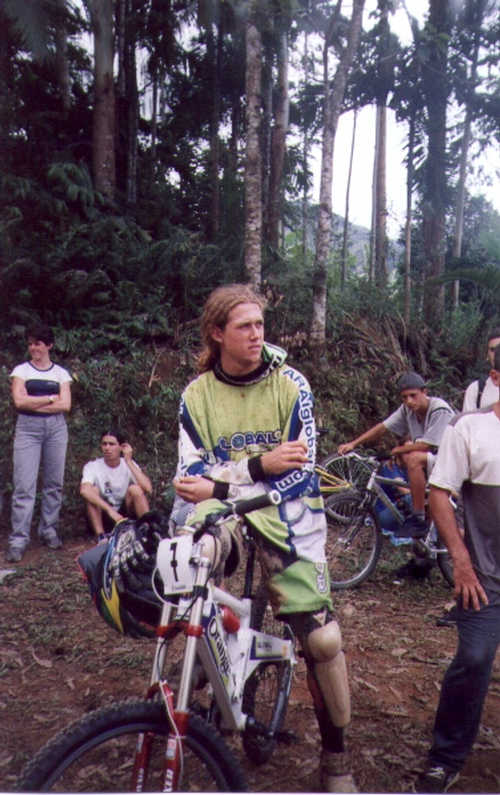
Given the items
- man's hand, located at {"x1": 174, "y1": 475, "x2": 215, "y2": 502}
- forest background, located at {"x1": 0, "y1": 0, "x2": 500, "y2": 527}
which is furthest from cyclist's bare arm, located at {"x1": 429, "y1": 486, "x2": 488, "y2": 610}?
forest background, located at {"x1": 0, "y1": 0, "x2": 500, "y2": 527}

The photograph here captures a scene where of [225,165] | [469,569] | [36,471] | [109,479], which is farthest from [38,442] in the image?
[469,569]

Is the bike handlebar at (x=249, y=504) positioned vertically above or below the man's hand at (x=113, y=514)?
above

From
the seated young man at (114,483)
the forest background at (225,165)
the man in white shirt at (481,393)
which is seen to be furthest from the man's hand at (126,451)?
the man in white shirt at (481,393)

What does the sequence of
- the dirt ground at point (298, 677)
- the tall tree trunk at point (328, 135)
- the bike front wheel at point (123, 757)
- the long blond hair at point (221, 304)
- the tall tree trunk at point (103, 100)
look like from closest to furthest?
the bike front wheel at point (123, 757), the long blond hair at point (221, 304), the dirt ground at point (298, 677), the tall tree trunk at point (328, 135), the tall tree trunk at point (103, 100)

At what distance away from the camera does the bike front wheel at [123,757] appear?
1.34m

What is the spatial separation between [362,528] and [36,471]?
2.54 m

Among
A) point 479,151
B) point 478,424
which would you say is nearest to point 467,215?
point 479,151

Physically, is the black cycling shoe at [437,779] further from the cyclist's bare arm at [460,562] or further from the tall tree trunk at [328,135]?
the tall tree trunk at [328,135]

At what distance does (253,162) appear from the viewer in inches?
145

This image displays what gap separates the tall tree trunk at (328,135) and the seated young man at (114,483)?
1.84 m

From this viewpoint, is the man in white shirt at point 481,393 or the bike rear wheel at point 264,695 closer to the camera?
the bike rear wheel at point 264,695

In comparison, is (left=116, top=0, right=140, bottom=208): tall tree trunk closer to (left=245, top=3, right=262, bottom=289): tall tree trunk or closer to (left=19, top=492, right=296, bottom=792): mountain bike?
(left=245, top=3, right=262, bottom=289): tall tree trunk

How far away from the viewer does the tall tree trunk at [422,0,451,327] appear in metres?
3.36

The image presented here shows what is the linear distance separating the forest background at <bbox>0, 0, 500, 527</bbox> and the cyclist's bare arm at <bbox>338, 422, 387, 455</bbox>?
2.52 ft
